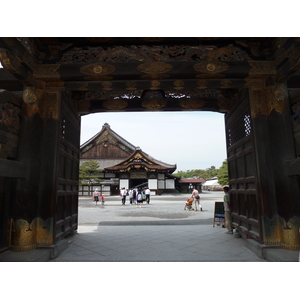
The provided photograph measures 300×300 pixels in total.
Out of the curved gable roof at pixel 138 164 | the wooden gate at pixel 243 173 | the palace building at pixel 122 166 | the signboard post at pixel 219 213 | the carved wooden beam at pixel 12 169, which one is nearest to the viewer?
the carved wooden beam at pixel 12 169

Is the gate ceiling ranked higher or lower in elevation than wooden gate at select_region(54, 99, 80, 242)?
higher

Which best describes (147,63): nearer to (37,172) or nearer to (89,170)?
(37,172)

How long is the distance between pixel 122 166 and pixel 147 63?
→ 26.1 meters

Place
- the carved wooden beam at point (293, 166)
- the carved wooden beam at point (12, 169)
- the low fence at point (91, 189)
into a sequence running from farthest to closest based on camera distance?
the low fence at point (91, 189) < the carved wooden beam at point (293, 166) < the carved wooden beam at point (12, 169)

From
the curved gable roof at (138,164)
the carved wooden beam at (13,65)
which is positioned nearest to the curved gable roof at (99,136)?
the curved gable roof at (138,164)

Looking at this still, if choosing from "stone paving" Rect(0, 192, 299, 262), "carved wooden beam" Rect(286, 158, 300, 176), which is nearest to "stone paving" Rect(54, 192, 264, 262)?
"stone paving" Rect(0, 192, 299, 262)

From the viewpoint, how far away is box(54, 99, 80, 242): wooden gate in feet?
15.4

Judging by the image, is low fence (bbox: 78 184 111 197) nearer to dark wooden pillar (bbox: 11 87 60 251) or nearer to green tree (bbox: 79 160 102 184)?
green tree (bbox: 79 160 102 184)

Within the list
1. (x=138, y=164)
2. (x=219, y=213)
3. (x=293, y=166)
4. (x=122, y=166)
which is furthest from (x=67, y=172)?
(x=122, y=166)

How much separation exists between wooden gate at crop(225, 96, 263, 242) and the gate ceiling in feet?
2.82

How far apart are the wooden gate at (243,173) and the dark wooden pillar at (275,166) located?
156 mm

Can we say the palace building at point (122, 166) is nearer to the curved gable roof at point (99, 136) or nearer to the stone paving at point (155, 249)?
the curved gable roof at point (99, 136)

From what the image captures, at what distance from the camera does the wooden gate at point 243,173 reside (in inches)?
180

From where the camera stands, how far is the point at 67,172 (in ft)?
17.3
